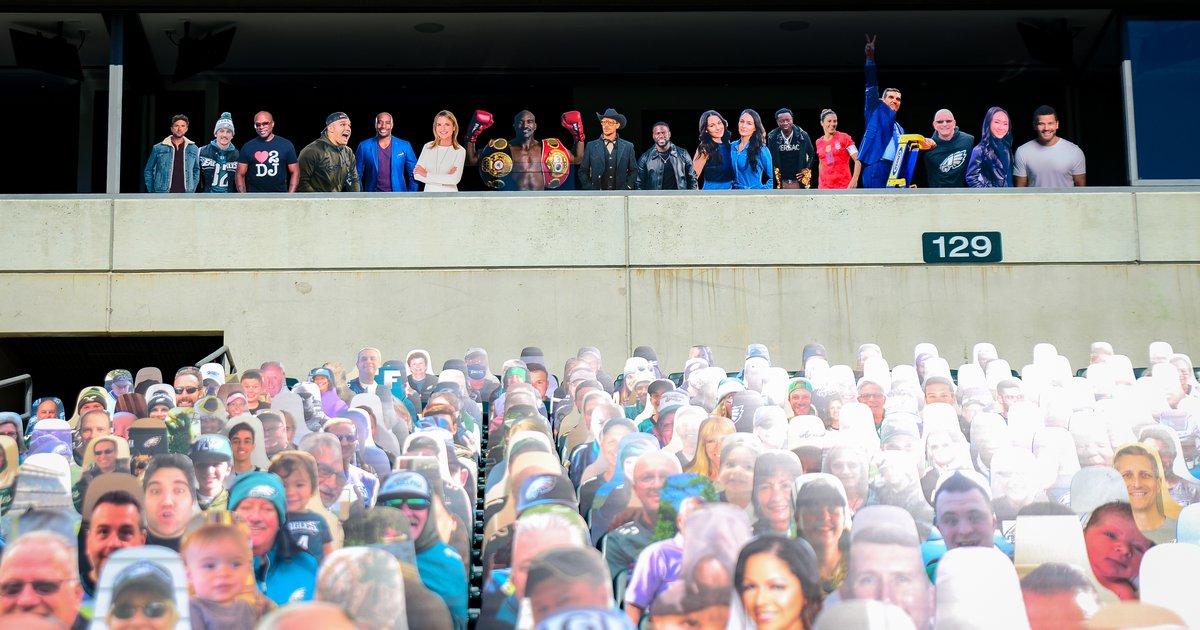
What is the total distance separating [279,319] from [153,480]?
5.27m

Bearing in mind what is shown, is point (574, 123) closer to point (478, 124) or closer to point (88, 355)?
point (478, 124)

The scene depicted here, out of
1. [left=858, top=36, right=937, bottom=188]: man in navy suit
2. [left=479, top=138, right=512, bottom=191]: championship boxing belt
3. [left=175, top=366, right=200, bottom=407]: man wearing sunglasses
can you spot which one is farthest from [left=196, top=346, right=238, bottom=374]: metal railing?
[left=858, top=36, right=937, bottom=188]: man in navy suit

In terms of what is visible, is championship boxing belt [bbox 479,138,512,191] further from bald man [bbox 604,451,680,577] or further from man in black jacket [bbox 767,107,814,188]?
bald man [bbox 604,451,680,577]

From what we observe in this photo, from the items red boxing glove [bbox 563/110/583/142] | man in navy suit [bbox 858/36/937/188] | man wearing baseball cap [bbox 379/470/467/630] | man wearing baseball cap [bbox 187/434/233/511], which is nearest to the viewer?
man wearing baseball cap [bbox 379/470/467/630]

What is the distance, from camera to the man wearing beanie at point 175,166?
10.4m

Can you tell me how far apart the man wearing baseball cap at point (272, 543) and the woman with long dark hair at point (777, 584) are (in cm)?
142

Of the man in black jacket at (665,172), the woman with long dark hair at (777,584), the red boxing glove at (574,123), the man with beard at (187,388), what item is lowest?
the woman with long dark hair at (777,584)

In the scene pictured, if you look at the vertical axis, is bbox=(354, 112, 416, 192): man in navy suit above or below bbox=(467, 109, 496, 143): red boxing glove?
below

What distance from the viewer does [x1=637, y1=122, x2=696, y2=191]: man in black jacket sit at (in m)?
10.4

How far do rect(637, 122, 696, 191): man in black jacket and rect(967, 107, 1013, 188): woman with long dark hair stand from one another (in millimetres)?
2156

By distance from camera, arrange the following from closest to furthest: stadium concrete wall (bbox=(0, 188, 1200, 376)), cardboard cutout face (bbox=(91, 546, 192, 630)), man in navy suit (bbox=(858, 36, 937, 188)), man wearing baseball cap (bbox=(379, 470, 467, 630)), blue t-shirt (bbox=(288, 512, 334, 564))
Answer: cardboard cutout face (bbox=(91, 546, 192, 630)) → man wearing baseball cap (bbox=(379, 470, 467, 630)) → blue t-shirt (bbox=(288, 512, 334, 564)) → stadium concrete wall (bbox=(0, 188, 1200, 376)) → man in navy suit (bbox=(858, 36, 937, 188))

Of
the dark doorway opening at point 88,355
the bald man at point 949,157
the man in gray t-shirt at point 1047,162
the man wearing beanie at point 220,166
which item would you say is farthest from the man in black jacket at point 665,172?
the dark doorway opening at point 88,355

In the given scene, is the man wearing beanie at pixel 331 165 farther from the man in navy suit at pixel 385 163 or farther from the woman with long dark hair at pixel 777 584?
the woman with long dark hair at pixel 777 584

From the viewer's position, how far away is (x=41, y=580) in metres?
4.35
